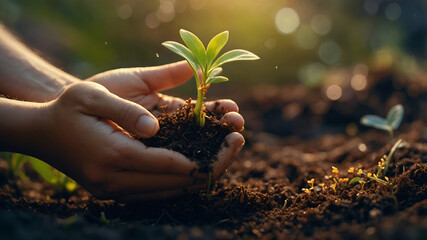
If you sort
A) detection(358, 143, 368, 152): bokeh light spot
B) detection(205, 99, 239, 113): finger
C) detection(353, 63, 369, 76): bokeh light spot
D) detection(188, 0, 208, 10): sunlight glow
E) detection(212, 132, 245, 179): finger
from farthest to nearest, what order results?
detection(188, 0, 208, 10): sunlight glow
detection(353, 63, 369, 76): bokeh light spot
detection(358, 143, 368, 152): bokeh light spot
detection(205, 99, 239, 113): finger
detection(212, 132, 245, 179): finger

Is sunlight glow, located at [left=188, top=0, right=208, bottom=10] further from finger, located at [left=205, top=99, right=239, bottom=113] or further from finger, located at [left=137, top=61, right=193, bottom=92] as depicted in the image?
finger, located at [left=205, top=99, right=239, bottom=113]

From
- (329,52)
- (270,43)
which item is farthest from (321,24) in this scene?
(270,43)

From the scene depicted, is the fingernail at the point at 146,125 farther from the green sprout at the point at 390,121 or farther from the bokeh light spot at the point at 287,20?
the bokeh light spot at the point at 287,20

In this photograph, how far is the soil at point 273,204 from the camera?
4.08 feet

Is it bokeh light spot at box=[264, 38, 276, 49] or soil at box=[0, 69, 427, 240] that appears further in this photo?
bokeh light spot at box=[264, 38, 276, 49]

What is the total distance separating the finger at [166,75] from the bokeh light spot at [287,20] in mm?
4563

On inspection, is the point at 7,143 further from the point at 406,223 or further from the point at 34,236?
the point at 406,223

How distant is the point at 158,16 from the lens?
19.5 ft

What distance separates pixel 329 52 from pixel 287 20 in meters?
A: 0.92

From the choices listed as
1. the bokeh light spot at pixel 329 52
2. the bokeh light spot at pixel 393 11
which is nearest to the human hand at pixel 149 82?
the bokeh light spot at pixel 329 52

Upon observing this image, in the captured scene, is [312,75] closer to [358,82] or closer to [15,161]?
[358,82]

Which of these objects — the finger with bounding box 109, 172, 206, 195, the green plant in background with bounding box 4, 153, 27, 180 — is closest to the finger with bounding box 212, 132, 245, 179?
the finger with bounding box 109, 172, 206, 195

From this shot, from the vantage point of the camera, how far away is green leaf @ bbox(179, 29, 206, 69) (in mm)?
1646

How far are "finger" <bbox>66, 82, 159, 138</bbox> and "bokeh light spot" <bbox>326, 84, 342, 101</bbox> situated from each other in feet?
8.89
